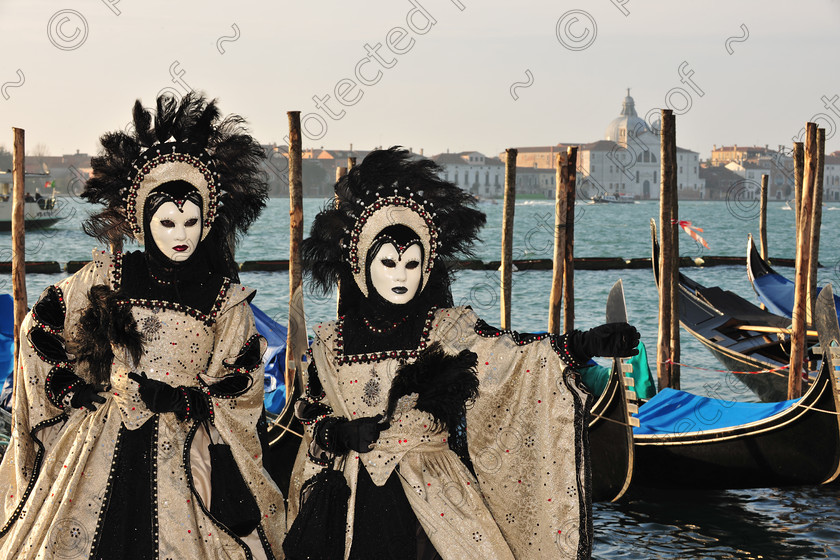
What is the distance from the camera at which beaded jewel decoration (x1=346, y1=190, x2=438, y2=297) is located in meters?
2.98

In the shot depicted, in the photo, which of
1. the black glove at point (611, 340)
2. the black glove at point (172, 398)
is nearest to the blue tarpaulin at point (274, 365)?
the black glove at point (172, 398)

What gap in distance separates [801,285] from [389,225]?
18.2 feet

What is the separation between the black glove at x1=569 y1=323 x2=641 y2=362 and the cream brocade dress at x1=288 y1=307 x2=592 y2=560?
15 centimetres

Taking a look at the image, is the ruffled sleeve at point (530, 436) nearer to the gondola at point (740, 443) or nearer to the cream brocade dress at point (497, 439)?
the cream brocade dress at point (497, 439)

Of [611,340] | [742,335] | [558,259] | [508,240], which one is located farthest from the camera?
[742,335]

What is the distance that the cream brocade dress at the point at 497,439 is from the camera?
289 cm

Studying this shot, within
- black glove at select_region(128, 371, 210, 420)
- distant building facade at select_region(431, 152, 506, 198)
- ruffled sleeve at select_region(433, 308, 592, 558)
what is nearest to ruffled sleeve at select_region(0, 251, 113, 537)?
black glove at select_region(128, 371, 210, 420)

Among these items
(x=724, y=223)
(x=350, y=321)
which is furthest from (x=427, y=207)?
(x=724, y=223)

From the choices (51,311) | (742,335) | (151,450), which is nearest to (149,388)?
(151,450)

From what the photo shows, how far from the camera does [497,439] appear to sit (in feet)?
10.1

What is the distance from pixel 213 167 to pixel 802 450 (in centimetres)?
473

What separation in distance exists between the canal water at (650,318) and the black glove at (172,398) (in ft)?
3.25

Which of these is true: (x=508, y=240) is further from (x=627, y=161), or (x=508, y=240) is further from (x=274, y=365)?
(x=627, y=161)

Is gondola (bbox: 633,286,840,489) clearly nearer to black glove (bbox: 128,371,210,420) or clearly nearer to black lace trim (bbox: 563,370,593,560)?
black lace trim (bbox: 563,370,593,560)
